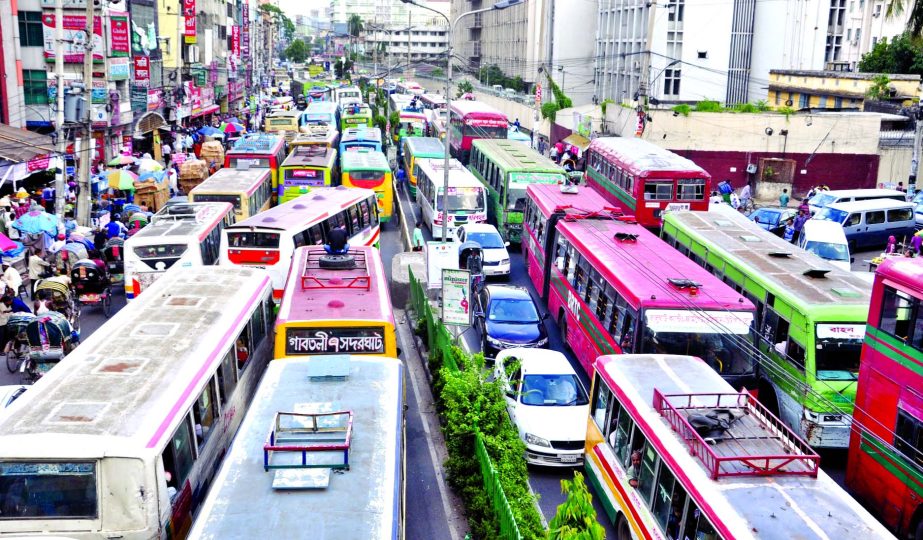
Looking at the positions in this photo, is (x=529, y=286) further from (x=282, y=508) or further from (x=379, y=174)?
(x=282, y=508)

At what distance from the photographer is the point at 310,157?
31.9m

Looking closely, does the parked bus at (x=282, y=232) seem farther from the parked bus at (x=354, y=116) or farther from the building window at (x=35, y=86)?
the parked bus at (x=354, y=116)

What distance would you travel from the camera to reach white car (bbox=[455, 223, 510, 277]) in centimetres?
2502

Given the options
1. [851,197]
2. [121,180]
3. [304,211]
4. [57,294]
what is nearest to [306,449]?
[57,294]

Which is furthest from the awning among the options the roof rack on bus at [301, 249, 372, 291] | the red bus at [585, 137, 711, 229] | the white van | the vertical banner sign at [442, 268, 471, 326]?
the roof rack on bus at [301, 249, 372, 291]

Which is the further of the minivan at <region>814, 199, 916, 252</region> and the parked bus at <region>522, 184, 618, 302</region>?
the minivan at <region>814, 199, 916, 252</region>

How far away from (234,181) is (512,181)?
28.0ft

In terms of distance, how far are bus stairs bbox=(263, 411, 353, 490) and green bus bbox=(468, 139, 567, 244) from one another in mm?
19734

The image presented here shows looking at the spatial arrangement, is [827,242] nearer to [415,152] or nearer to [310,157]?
[310,157]

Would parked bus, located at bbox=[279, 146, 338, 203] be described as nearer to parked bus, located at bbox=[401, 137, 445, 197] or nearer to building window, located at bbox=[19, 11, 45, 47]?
parked bus, located at bbox=[401, 137, 445, 197]

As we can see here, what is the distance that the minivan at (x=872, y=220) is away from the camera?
29234 mm

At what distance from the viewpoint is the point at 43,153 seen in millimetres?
25766

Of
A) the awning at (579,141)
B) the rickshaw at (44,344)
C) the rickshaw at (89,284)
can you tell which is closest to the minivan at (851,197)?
the awning at (579,141)

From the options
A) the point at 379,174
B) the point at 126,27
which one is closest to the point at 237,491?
the point at 379,174
